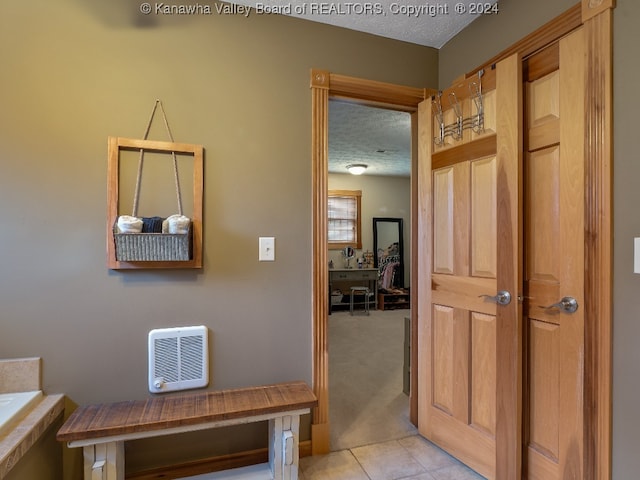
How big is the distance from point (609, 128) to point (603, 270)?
0.53 meters

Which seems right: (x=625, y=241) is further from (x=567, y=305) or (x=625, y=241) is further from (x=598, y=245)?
(x=567, y=305)

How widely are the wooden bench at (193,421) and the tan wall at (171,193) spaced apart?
0.13 metres

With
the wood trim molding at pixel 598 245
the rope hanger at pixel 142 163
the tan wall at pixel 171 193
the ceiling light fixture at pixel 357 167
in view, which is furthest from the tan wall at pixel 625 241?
the ceiling light fixture at pixel 357 167

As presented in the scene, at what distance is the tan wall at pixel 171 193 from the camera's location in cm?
152

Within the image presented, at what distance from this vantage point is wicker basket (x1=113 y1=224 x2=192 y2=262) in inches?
59.2

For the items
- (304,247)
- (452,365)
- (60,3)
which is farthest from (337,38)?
(452,365)

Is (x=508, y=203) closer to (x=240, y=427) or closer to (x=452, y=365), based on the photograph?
(x=452, y=365)

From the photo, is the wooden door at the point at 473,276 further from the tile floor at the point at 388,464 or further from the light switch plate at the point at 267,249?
the light switch plate at the point at 267,249

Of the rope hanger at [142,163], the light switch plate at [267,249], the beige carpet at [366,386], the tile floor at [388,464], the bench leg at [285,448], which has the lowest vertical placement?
the beige carpet at [366,386]

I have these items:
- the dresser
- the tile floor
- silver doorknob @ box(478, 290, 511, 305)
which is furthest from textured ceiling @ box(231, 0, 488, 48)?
the dresser

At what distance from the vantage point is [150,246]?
5.00 ft

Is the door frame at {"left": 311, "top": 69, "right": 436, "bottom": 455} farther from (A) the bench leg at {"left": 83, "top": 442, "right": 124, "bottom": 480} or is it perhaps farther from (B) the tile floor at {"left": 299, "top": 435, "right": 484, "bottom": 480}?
(A) the bench leg at {"left": 83, "top": 442, "right": 124, "bottom": 480}

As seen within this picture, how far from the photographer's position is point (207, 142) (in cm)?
175

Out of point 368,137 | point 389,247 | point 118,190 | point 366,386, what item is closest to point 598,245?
point 118,190
